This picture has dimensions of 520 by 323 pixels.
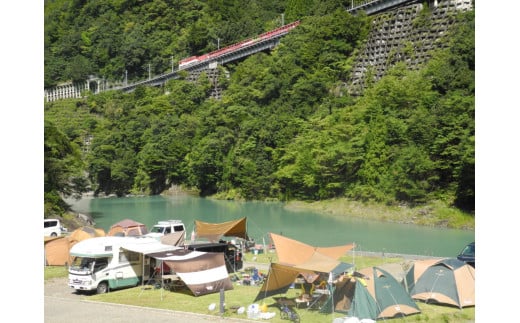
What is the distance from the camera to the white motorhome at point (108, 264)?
56.4 ft

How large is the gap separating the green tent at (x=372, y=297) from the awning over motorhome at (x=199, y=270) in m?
4.07

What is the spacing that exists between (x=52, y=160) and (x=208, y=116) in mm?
31188

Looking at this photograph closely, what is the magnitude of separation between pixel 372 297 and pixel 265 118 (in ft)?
164

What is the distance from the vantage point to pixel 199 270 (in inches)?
672

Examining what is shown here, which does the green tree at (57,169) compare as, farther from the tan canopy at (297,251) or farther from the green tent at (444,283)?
the green tent at (444,283)

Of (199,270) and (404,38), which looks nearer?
(199,270)

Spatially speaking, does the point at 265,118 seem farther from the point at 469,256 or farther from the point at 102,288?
the point at 102,288

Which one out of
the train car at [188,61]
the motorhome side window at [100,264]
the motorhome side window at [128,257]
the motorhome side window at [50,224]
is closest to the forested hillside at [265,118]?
the train car at [188,61]

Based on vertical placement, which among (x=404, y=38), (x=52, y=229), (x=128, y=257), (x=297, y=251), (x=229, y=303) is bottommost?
(x=229, y=303)

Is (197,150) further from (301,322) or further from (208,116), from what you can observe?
(301,322)

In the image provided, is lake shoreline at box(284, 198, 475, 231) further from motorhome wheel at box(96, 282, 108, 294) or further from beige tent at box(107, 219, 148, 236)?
motorhome wheel at box(96, 282, 108, 294)

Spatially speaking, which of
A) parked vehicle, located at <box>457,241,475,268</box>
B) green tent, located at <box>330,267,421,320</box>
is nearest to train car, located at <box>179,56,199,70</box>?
parked vehicle, located at <box>457,241,475,268</box>

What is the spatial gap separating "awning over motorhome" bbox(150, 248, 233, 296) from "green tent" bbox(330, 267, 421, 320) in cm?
407

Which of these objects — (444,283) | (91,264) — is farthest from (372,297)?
(91,264)
